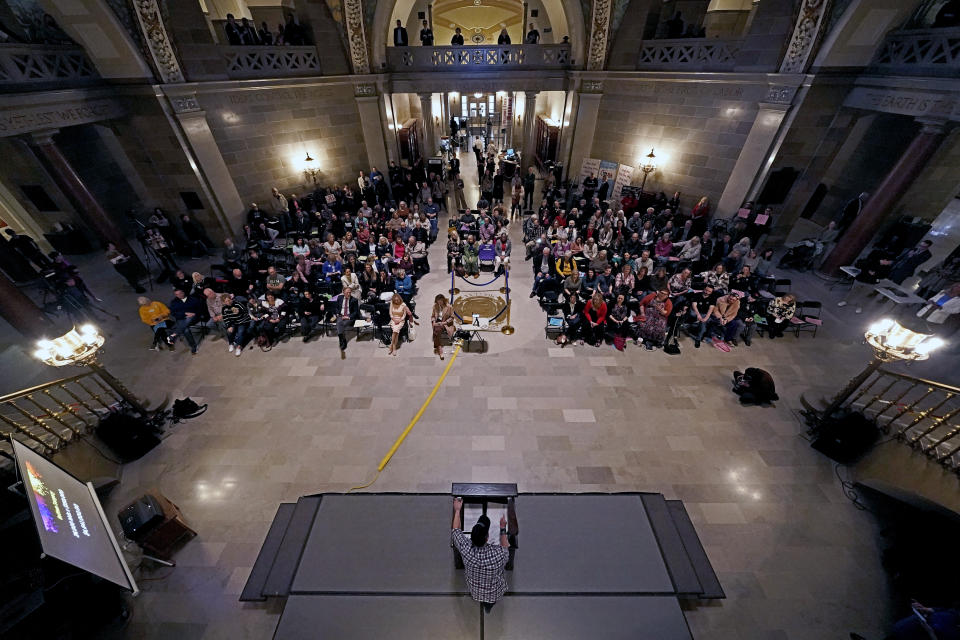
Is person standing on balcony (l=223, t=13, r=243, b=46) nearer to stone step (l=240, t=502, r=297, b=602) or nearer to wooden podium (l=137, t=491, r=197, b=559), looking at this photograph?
wooden podium (l=137, t=491, r=197, b=559)

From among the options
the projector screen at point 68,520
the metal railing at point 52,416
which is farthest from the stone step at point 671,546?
the metal railing at point 52,416

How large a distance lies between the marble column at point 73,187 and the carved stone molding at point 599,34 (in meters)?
15.5

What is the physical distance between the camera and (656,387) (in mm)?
7207

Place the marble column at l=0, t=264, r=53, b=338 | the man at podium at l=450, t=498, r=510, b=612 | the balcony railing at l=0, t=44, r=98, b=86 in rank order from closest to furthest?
the man at podium at l=450, t=498, r=510, b=612 < the marble column at l=0, t=264, r=53, b=338 < the balcony railing at l=0, t=44, r=98, b=86

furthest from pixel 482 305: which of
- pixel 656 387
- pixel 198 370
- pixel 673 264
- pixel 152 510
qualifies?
pixel 152 510

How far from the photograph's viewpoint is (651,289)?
32.0 ft

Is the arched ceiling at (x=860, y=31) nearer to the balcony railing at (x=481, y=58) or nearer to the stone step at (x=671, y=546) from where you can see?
the balcony railing at (x=481, y=58)

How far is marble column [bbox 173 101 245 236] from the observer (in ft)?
36.0

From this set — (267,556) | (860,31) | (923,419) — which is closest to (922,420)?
(923,419)

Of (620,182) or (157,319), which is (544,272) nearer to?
(620,182)

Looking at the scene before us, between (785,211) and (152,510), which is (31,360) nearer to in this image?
(152,510)

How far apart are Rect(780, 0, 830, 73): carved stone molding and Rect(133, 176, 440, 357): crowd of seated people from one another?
419 inches

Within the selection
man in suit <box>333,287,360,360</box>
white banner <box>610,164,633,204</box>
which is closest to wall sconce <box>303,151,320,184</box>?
man in suit <box>333,287,360,360</box>

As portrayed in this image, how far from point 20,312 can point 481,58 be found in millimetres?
14924
